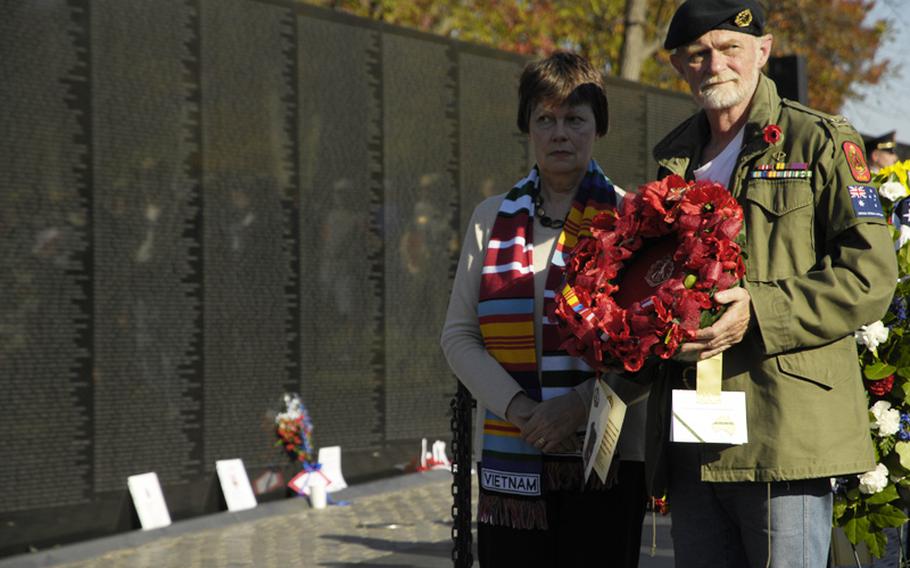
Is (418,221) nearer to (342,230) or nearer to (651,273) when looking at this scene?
(342,230)

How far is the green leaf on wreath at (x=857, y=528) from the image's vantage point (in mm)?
4000

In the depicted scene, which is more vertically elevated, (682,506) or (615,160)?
(615,160)

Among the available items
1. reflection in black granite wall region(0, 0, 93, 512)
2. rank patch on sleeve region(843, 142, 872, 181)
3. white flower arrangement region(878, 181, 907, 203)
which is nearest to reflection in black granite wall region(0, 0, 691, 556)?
reflection in black granite wall region(0, 0, 93, 512)

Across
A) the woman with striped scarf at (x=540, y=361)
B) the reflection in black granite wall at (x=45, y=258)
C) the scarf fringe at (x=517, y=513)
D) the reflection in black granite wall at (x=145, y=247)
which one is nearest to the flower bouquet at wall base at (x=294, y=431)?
the reflection in black granite wall at (x=145, y=247)

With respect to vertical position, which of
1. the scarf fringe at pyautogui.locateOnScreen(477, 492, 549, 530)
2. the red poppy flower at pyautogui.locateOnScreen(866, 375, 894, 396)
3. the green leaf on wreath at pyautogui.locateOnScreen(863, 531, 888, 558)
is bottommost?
the green leaf on wreath at pyautogui.locateOnScreen(863, 531, 888, 558)

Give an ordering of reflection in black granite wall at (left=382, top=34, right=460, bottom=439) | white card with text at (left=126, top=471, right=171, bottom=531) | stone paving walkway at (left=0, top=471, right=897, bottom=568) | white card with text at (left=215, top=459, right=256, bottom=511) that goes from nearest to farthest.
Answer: stone paving walkway at (left=0, top=471, right=897, bottom=568), white card with text at (left=126, top=471, right=171, bottom=531), white card with text at (left=215, top=459, right=256, bottom=511), reflection in black granite wall at (left=382, top=34, right=460, bottom=439)

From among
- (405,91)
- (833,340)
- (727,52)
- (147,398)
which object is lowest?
(147,398)

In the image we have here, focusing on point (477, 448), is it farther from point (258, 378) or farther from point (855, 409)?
point (258, 378)

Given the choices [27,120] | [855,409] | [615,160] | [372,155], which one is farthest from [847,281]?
[615,160]

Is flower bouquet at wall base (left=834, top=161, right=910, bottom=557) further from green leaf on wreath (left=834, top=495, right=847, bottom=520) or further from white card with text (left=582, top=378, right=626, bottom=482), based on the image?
white card with text (left=582, top=378, right=626, bottom=482)

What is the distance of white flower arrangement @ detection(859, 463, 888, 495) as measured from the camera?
3938 millimetres

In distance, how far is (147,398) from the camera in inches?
317

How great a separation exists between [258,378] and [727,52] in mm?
6223

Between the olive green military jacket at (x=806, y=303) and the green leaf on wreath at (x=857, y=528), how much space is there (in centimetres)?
106
